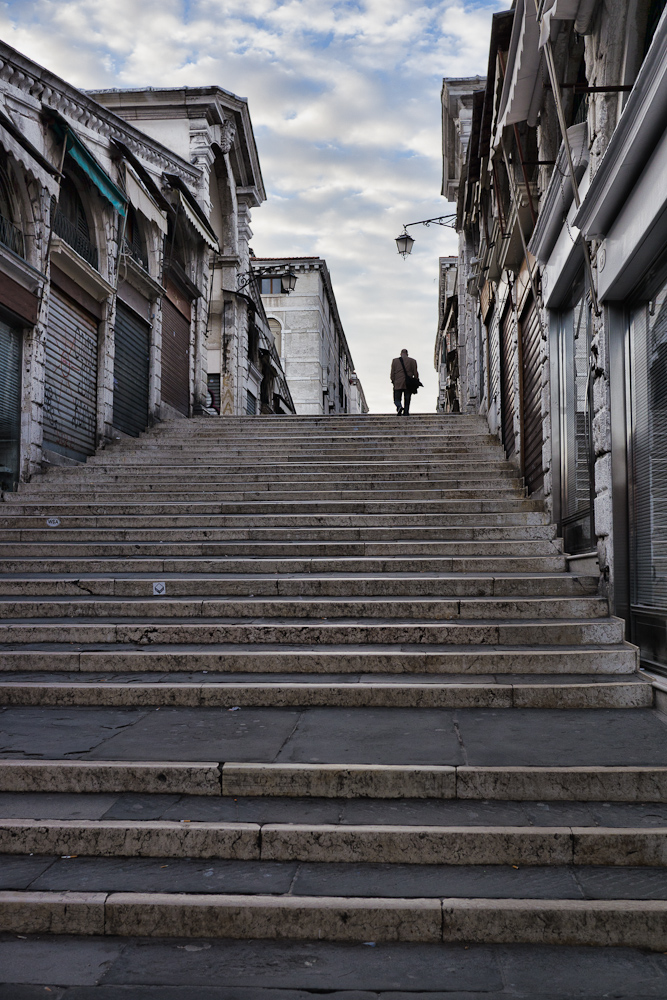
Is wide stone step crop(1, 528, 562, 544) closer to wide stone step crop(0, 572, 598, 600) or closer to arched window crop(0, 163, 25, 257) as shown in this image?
wide stone step crop(0, 572, 598, 600)

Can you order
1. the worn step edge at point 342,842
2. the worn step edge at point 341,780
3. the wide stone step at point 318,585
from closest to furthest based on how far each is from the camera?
the worn step edge at point 342,842, the worn step edge at point 341,780, the wide stone step at point 318,585

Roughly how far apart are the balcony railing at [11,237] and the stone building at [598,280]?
22.3 ft

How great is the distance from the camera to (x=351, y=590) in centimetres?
687

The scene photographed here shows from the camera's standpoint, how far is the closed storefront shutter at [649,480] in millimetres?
5250

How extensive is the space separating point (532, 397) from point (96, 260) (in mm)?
8338

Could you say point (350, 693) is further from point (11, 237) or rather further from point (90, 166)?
point (90, 166)

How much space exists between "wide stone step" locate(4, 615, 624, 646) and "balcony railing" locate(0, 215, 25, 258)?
6654 mm

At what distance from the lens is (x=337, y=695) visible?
503 cm

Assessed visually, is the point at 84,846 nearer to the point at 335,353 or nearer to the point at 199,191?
the point at 199,191

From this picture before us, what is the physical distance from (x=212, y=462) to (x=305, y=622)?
6.15 meters

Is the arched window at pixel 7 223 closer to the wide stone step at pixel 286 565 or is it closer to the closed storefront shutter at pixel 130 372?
the closed storefront shutter at pixel 130 372

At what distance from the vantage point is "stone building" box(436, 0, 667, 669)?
17.2 ft

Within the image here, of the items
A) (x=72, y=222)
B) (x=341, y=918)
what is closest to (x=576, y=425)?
(x=341, y=918)

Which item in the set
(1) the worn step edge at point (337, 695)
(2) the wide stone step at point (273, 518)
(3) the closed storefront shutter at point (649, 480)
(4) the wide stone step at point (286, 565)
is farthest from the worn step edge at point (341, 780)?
(2) the wide stone step at point (273, 518)
